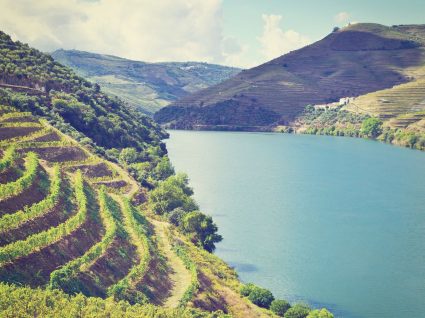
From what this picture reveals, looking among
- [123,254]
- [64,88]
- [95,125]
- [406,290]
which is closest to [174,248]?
[123,254]

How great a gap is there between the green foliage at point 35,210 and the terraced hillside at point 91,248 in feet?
0.36

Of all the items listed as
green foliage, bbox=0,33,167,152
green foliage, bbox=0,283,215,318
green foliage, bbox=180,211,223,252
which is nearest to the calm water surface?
green foliage, bbox=180,211,223,252

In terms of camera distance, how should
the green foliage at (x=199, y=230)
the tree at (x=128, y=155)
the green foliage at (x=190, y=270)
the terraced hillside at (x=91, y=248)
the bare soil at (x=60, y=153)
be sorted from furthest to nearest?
the tree at (x=128, y=155)
the bare soil at (x=60, y=153)
the green foliage at (x=199, y=230)
the green foliage at (x=190, y=270)
the terraced hillside at (x=91, y=248)

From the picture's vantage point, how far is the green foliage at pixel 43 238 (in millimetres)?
48312

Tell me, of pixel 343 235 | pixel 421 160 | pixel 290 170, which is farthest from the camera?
pixel 421 160

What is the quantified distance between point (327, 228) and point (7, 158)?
217ft

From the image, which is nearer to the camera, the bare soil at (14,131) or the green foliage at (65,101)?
the bare soil at (14,131)

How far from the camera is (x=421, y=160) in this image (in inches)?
7441

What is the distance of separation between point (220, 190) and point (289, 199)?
20023 mm

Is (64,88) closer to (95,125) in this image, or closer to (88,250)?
(95,125)

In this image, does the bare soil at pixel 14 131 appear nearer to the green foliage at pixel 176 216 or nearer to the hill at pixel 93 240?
the hill at pixel 93 240

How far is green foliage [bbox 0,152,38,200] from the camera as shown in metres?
58.1

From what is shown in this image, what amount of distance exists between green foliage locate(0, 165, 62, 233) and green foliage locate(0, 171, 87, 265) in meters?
2.17

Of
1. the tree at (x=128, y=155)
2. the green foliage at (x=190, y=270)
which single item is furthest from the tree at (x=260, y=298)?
the tree at (x=128, y=155)
